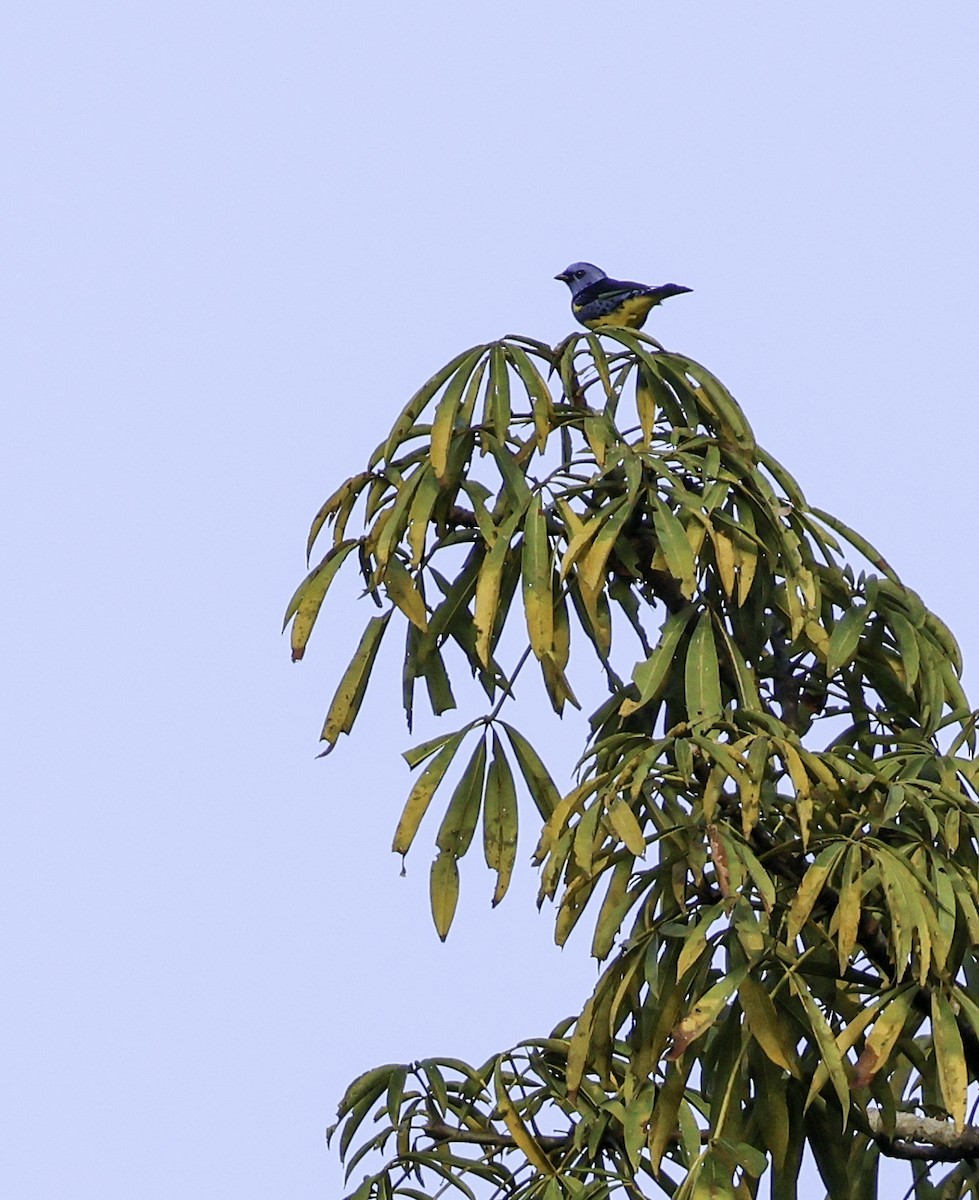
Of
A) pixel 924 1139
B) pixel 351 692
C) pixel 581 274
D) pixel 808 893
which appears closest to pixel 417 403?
pixel 351 692

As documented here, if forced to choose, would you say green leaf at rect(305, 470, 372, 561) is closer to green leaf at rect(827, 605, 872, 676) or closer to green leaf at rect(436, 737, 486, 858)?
green leaf at rect(436, 737, 486, 858)

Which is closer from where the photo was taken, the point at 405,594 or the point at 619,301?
the point at 405,594

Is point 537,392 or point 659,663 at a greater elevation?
point 537,392

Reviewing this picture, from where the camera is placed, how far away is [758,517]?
368cm

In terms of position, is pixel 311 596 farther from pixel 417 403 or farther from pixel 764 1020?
pixel 764 1020

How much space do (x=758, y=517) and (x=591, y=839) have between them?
→ 0.79m

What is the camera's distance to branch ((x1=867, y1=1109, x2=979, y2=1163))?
3.34 m

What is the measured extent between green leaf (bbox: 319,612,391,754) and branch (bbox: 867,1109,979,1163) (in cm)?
116

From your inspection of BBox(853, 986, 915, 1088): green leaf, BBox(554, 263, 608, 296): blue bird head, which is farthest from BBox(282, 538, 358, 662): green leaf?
BBox(554, 263, 608, 296): blue bird head

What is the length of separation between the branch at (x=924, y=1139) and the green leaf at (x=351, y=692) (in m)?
1.16

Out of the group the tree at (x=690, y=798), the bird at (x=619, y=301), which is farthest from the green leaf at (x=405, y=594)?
the bird at (x=619, y=301)

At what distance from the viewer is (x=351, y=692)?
3.69 meters

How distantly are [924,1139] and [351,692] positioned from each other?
1277mm

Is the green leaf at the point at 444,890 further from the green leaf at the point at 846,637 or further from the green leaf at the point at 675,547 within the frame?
the green leaf at the point at 846,637
